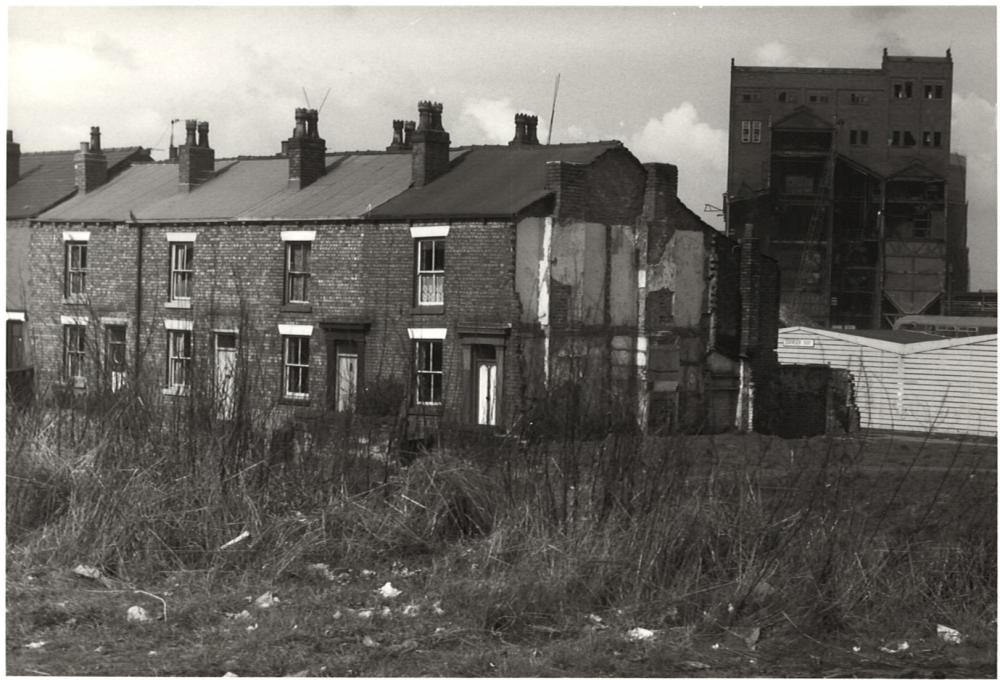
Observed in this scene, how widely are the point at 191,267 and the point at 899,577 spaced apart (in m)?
13.0

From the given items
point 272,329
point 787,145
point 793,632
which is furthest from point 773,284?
point 793,632

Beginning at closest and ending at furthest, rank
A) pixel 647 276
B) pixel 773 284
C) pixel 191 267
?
pixel 191 267 < pixel 647 276 < pixel 773 284

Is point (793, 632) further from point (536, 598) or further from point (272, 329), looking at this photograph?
point (272, 329)

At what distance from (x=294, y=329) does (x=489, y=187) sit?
4425 mm

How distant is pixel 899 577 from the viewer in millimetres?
8633

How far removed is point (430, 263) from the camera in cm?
1923

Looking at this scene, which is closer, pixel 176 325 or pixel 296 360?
pixel 176 325

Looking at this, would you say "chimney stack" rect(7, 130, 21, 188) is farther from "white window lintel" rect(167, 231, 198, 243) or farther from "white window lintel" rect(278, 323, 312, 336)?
"white window lintel" rect(278, 323, 312, 336)

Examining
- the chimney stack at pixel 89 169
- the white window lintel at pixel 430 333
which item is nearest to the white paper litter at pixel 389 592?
the white window lintel at pixel 430 333

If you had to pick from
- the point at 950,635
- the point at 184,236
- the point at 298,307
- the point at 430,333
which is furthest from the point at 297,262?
the point at 950,635

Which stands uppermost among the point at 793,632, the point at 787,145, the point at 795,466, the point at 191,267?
the point at 787,145

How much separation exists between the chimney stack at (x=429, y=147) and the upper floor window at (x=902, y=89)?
31.1ft

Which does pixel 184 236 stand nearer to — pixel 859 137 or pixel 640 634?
pixel 859 137

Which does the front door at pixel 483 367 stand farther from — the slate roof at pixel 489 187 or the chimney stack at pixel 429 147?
the chimney stack at pixel 429 147
